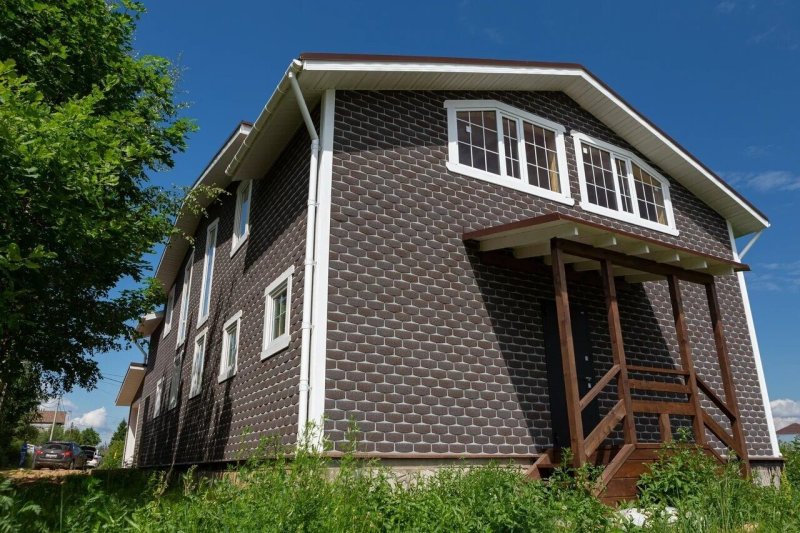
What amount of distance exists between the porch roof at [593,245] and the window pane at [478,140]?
1.61 meters

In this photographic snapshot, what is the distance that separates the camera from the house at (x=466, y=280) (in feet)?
26.3

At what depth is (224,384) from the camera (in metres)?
11.4

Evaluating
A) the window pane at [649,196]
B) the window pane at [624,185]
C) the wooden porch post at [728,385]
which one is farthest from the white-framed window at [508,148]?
the wooden porch post at [728,385]

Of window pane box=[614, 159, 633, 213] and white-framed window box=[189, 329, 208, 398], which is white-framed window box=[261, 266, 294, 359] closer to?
white-framed window box=[189, 329, 208, 398]

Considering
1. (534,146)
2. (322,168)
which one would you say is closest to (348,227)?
(322,168)

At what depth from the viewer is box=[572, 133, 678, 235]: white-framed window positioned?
38.3 feet

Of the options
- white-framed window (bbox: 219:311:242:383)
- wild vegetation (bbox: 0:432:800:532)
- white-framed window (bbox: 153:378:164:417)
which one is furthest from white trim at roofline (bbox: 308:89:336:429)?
white-framed window (bbox: 153:378:164:417)

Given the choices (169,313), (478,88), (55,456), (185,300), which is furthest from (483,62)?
(55,456)

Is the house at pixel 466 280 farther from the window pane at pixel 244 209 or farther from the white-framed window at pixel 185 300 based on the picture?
the white-framed window at pixel 185 300

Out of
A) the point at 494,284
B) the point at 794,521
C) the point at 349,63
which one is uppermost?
the point at 349,63

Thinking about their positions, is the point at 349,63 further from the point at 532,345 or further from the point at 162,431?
the point at 162,431

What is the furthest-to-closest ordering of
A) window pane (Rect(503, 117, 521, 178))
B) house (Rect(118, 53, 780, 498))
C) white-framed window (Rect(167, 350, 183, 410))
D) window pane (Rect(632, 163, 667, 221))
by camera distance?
1. white-framed window (Rect(167, 350, 183, 410))
2. window pane (Rect(632, 163, 667, 221))
3. window pane (Rect(503, 117, 521, 178))
4. house (Rect(118, 53, 780, 498))

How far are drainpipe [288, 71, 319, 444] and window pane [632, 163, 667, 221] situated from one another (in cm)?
734

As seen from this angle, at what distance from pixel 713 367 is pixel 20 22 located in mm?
13751
